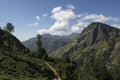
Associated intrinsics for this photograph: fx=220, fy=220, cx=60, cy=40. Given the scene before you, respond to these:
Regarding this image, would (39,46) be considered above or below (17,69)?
above

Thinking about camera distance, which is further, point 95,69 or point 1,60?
point 95,69

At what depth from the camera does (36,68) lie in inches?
5010

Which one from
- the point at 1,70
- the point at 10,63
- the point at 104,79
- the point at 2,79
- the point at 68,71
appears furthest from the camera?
the point at 104,79

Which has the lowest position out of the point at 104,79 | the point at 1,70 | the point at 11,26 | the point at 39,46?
the point at 104,79

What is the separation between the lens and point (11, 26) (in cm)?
15512

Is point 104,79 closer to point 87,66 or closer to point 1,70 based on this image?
point 87,66

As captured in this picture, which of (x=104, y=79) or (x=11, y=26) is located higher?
(x=11, y=26)

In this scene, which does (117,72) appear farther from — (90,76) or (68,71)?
(68,71)

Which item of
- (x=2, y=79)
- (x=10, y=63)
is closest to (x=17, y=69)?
(x=10, y=63)

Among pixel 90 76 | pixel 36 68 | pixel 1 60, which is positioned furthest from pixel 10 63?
pixel 90 76

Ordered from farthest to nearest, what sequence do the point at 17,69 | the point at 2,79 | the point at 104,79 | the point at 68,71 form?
the point at 104,79, the point at 17,69, the point at 68,71, the point at 2,79

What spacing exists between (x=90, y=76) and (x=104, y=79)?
872cm

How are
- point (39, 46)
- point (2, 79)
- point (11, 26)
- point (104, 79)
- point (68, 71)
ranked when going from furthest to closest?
point (39, 46)
point (11, 26)
point (104, 79)
point (68, 71)
point (2, 79)

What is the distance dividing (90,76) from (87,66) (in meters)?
10.3
